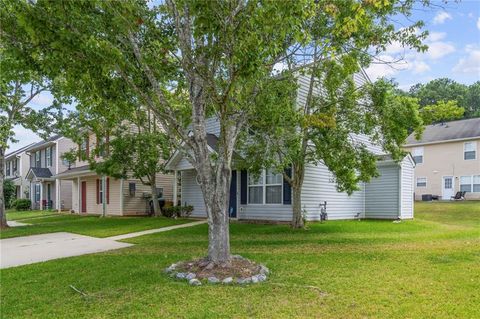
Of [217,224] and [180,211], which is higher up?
[217,224]

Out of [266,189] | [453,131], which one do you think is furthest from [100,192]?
[453,131]

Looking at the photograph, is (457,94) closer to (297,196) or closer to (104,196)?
(297,196)

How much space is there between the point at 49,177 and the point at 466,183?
31.0 m

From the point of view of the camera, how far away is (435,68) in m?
9.68

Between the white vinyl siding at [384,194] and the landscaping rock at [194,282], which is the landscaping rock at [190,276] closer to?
the landscaping rock at [194,282]

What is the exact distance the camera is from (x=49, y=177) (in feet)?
98.9

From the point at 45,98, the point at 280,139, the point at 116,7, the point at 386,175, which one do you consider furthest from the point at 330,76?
the point at 45,98

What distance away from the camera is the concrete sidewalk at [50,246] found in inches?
354

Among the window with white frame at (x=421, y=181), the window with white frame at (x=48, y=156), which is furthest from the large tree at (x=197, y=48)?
the window with white frame at (x=48, y=156)

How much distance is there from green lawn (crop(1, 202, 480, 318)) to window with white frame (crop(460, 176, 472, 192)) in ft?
67.2

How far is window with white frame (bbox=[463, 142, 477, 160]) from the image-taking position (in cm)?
2766

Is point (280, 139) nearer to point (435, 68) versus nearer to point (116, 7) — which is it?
point (435, 68)

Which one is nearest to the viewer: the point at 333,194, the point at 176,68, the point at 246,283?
the point at 246,283

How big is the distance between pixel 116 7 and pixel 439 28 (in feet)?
25.3
